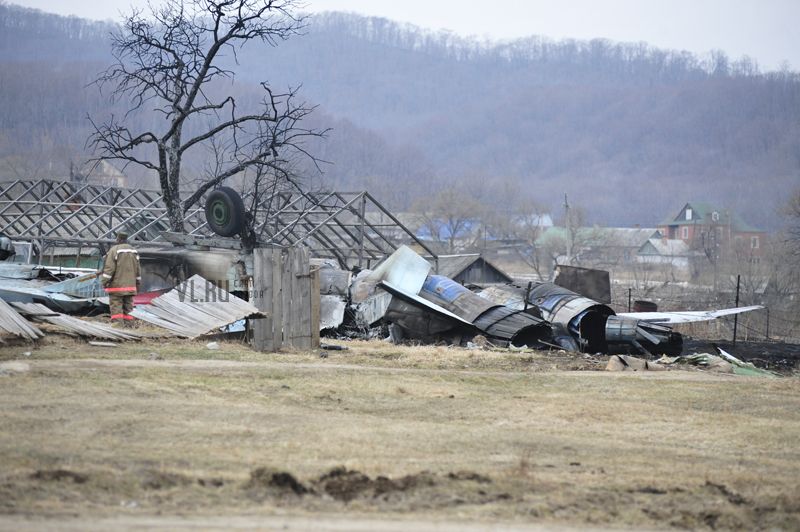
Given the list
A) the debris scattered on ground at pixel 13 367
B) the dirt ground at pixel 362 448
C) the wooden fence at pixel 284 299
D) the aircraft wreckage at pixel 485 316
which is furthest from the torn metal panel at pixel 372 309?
the debris scattered on ground at pixel 13 367

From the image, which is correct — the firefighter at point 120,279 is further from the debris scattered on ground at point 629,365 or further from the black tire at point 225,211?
the debris scattered on ground at point 629,365

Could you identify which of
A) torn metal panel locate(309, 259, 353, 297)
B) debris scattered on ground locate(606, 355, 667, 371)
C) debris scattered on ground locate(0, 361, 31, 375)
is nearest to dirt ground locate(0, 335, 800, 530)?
debris scattered on ground locate(0, 361, 31, 375)

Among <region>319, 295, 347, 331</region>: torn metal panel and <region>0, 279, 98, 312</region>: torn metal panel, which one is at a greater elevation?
<region>0, 279, 98, 312</region>: torn metal panel

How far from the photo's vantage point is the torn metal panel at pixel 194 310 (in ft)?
53.4

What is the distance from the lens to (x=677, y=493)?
26.9 ft

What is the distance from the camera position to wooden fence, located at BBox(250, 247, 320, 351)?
1695 centimetres

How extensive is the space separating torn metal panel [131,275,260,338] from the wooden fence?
1.70ft

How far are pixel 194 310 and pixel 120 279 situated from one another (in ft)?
6.47

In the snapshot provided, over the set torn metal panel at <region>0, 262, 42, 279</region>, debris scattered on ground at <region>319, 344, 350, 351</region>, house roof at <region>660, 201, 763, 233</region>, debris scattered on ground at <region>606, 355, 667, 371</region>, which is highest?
house roof at <region>660, 201, 763, 233</region>

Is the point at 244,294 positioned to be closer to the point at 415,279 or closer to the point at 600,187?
the point at 415,279

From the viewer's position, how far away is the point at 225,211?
932 inches

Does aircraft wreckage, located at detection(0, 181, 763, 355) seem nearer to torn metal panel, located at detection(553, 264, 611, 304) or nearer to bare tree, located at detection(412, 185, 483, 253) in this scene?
torn metal panel, located at detection(553, 264, 611, 304)

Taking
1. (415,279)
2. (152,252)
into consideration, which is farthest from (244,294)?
(415,279)

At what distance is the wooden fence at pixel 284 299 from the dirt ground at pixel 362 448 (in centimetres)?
231
